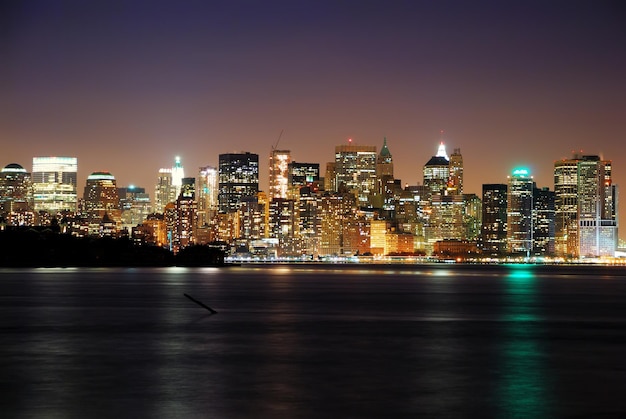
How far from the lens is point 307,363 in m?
39.3

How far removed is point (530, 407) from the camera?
2845 centimetres

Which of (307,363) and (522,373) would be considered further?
(307,363)

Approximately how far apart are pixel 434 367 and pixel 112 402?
13855mm

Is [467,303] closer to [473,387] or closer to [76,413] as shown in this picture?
[473,387]

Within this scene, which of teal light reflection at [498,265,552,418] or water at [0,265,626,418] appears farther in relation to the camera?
water at [0,265,626,418]

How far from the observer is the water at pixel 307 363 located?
2861 cm

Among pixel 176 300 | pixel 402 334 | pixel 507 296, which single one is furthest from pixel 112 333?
pixel 507 296

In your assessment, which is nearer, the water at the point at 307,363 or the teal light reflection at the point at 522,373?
the teal light reflection at the point at 522,373

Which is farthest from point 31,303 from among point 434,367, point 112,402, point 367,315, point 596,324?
point 112,402

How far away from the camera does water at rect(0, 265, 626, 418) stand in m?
28.6

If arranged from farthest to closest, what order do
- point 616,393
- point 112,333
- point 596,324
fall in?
point 596,324 → point 112,333 → point 616,393

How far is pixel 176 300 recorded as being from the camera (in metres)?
86.1

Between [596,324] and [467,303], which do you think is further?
[467,303]

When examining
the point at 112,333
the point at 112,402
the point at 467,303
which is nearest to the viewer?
the point at 112,402
